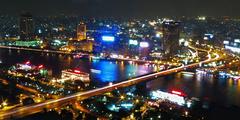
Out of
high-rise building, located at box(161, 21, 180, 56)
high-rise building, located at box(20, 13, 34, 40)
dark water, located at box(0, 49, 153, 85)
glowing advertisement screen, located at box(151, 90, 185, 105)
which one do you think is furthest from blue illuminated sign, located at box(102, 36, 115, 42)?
glowing advertisement screen, located at box(151, 90, 185, 105)

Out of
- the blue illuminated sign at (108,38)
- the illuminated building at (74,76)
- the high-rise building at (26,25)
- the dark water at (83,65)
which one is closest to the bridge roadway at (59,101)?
the dark water at (83,65)

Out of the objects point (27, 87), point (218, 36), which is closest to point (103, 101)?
point (27, 87)

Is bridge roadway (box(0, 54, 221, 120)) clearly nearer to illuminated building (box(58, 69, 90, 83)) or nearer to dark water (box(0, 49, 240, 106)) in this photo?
dark water (box(0, 49, 240, 106))

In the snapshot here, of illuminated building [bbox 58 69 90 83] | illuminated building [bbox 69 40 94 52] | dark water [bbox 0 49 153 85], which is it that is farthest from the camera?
illuminated building [bbox 69 40 94 52]

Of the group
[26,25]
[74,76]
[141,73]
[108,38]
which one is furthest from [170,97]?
[26,25]

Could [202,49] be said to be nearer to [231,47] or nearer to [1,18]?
[231,47]

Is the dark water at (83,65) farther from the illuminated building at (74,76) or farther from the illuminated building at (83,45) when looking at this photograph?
the illuminated building at (83,45)

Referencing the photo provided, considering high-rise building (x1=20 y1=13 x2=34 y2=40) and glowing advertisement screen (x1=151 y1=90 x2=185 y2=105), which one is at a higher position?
high-rise building (x1=20 y1=13 x2=34 y2=40)
